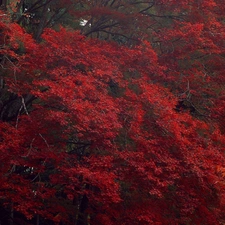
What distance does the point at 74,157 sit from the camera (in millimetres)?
8977

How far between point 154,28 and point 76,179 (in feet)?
20.7

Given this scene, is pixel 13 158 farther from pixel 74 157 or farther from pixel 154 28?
pixel 154 28

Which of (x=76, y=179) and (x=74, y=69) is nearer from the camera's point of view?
(x=76, y=179)

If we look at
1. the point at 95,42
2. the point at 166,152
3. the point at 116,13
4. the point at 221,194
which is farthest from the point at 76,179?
the point at 116,13

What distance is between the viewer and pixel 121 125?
8.30 metres

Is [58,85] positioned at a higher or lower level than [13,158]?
higher

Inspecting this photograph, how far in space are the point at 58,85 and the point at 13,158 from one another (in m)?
2.22

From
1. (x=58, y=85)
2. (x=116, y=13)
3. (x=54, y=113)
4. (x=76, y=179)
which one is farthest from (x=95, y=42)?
(x=76, y=179)

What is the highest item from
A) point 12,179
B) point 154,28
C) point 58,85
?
point 154,28

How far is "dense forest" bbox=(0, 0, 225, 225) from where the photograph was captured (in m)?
8.32

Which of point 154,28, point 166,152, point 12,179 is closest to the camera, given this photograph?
point 166,152

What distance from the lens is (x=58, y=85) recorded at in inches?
333

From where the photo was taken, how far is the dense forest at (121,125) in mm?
8320

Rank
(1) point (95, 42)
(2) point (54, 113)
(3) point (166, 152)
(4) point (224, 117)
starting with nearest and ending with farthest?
1. (2) point (54, 113)
2. (3) point (166, 152)
3. (4) point (224, 117)
4. (1) point (95, 42)
